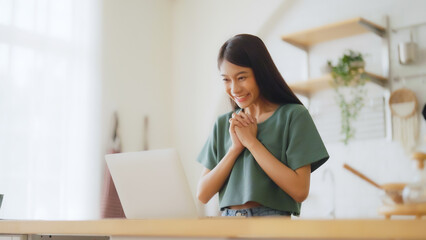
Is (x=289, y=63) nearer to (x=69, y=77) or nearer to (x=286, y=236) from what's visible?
(x=69, y=77)

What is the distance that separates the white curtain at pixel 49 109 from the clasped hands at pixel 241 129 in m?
1.97

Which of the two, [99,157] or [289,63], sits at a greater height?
[289,63]

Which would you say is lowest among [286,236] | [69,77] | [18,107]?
[286,236]

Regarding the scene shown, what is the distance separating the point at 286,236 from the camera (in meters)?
0.97

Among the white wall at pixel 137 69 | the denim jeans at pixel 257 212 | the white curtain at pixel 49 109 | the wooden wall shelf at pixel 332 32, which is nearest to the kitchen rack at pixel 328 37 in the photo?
the wooden wall shelf at pixel 332 32

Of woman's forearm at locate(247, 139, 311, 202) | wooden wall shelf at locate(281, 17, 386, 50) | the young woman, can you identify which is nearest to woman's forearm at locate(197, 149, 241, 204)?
the young woman

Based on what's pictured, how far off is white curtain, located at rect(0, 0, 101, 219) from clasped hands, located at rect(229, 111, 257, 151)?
1970mm

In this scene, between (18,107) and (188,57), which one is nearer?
(18,107)

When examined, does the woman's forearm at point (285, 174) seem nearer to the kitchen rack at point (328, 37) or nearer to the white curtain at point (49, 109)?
the kitchen rack at point (328, 37)

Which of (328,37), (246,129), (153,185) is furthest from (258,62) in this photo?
(328,37)

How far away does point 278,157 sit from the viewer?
5.48 ft

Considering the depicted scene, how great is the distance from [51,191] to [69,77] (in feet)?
2.51

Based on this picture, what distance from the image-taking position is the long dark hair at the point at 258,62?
169 cm

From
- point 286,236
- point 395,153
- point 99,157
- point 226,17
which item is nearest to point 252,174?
point 286,236
